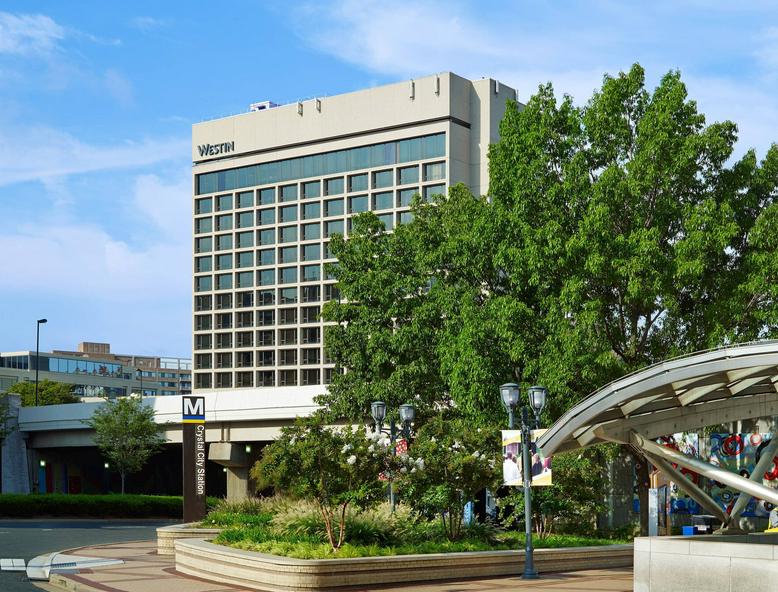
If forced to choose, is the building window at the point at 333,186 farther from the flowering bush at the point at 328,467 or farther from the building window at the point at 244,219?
the flowering bush at the point at 328,467

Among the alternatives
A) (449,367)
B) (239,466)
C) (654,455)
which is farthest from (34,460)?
(654,455)

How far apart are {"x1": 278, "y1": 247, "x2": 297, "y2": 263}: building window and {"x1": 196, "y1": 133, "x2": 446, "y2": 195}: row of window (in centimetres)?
748

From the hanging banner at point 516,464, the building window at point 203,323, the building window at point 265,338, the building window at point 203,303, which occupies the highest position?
the building window at point 203,303

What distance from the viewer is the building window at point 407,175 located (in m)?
106

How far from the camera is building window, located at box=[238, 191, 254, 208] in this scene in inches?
4702

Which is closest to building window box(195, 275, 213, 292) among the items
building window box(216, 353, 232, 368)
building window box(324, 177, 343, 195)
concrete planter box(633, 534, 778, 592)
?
building window box(216, 353, 232, 368)

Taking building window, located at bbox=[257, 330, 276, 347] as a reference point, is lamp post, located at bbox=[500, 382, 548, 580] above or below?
below

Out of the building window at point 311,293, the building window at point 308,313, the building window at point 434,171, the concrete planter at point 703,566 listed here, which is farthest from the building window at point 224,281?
the concrete planter at point 703,566

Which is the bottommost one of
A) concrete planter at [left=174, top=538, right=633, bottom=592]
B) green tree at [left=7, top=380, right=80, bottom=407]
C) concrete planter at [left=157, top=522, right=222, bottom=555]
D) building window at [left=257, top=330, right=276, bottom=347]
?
concrete planter at [left=157, top=522, right=222, bottom=555]

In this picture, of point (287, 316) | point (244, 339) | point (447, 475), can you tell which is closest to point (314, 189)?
point (287, 316)

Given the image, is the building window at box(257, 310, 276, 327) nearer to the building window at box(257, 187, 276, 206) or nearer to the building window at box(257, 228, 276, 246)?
the building window at box(257, 228, 276, 246)

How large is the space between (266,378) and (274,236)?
15350 millimetres

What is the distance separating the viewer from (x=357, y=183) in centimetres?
11144

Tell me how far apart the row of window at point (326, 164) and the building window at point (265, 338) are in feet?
53.5
